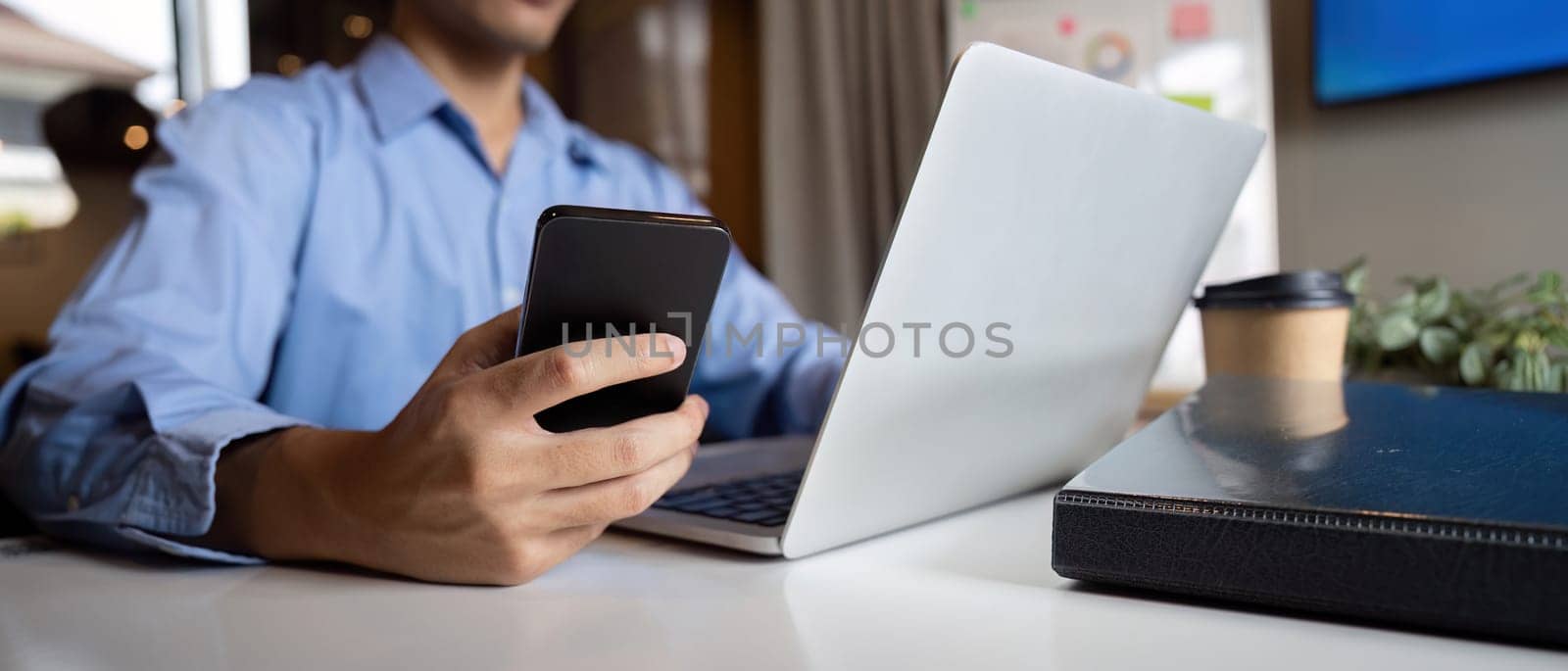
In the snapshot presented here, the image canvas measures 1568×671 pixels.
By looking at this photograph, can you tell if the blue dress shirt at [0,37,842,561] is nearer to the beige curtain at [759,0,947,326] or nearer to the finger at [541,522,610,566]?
the finger at [541,522,610,566]

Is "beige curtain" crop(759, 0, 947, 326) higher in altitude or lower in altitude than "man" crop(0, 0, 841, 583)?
higher

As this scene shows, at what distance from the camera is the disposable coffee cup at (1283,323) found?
0.65 metres

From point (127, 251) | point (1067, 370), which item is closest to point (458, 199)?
point (127, 251)

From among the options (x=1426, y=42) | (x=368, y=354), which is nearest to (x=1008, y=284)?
(x=368, y=354)

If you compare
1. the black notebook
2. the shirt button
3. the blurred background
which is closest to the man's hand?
the black notebook

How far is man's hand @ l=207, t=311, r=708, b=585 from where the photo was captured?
37 centimetres

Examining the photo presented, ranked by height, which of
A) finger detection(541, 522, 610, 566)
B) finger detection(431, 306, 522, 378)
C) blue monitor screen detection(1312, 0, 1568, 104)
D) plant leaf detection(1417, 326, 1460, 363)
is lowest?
finger detection(541, 522, 610, 566)

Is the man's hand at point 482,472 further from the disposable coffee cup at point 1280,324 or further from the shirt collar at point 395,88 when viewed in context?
the shirt collar at point 395,88

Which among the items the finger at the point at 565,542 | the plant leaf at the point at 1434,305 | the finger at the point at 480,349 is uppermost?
the finger at the point at 480,349

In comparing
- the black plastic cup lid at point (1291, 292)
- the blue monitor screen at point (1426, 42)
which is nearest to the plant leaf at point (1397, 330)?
the black plastic cup lid at point (1291, 292)

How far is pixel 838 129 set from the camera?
2707 millimetres

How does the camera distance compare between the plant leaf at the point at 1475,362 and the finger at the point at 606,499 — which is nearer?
the finger at the point at 606,499

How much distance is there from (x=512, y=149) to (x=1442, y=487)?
929 mm

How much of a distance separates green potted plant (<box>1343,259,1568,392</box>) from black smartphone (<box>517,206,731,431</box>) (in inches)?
22.6
